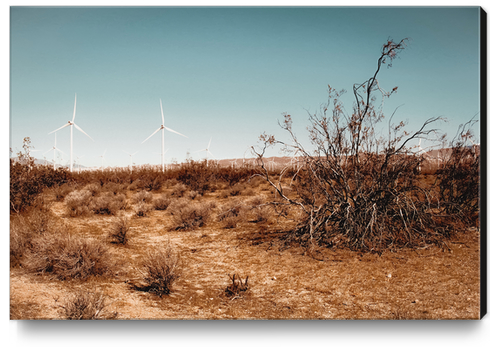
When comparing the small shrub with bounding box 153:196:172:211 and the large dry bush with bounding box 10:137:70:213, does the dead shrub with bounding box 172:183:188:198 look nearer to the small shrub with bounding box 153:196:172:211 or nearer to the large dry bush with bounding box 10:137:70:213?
the small shrub with bounding box 153:196:172:211

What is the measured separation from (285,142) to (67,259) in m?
3.93

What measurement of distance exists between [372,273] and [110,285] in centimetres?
377

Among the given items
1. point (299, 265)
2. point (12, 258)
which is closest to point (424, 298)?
point (299, 265)

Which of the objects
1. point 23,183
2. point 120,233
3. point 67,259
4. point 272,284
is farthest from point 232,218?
point 23,183

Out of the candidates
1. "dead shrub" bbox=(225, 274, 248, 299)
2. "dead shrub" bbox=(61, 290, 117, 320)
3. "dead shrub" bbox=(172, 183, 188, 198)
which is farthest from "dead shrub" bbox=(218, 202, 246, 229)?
"dead shrub" bbox=(172, 183, 188, 198)

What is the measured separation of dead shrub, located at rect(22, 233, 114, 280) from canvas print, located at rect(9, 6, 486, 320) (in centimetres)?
2

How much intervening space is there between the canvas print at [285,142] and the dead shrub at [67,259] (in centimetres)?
2

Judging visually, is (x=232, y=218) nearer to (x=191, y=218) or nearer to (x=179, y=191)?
(x=191, y=218)

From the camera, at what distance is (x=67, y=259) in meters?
4.56

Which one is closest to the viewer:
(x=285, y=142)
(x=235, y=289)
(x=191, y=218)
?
(x=235, y=289)

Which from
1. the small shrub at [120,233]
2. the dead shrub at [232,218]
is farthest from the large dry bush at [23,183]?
the dead shrub at [232,218]

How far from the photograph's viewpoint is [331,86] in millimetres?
5398

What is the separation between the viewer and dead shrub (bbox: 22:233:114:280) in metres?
4.58
